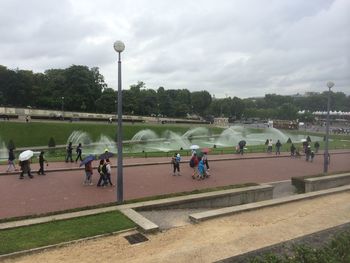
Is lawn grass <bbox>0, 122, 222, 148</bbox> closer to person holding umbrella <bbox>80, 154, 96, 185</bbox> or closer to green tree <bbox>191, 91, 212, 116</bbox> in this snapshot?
person holding umbrella <bbox>80, 154, 96, 185</bbox>

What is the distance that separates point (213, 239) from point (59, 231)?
4346 millimetres

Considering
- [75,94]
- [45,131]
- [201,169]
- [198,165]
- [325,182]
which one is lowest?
[325,182]

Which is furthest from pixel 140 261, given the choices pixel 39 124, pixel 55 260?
pixel 39 124

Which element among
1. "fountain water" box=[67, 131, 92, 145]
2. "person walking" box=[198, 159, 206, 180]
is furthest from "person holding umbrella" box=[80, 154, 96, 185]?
"fountain water" box=[67, 131, 92, 145]

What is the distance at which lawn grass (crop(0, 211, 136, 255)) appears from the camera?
9.33 m

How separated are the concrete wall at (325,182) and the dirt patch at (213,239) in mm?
4695

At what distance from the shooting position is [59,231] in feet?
33.6

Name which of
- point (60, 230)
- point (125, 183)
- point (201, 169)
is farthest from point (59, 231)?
point (201, 169)

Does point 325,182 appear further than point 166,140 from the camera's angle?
No

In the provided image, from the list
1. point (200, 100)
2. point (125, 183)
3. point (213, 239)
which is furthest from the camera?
point (200, 100)

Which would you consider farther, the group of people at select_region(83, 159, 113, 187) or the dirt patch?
the group of people at select_region(83, 159, 113, 187)

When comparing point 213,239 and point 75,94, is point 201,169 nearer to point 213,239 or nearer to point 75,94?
point 213,239

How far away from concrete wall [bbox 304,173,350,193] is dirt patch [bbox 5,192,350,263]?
470 centimetres

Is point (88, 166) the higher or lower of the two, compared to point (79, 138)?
higher
